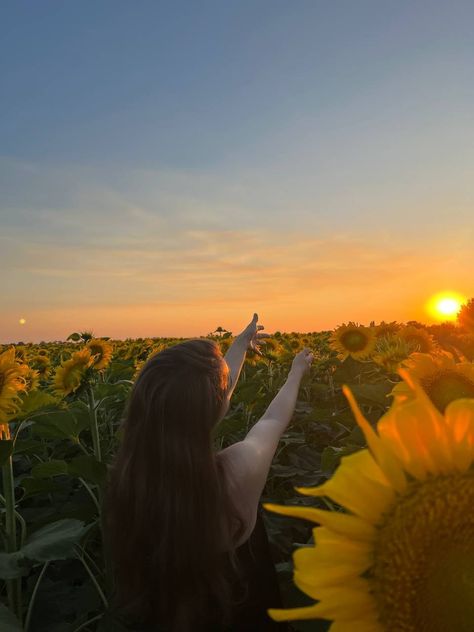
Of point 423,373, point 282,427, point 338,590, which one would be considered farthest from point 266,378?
point 338,590

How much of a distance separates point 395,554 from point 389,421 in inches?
8.7

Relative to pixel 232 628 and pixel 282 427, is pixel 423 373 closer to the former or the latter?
pixel 282 427

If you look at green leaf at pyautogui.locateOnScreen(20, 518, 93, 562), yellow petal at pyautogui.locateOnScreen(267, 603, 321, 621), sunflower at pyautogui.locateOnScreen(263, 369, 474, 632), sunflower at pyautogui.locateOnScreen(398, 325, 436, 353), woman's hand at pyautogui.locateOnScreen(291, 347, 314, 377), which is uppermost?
sunflower at pyautogui.locateOnScreen(398, 325, 436, 353)

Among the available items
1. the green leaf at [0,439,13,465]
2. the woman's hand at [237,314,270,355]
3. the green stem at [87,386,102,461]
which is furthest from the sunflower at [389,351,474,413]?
the woman's hand at [237,314,270,355]

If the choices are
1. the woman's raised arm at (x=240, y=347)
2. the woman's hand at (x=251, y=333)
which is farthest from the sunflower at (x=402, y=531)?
the woman's hand at (x=251, y=333)

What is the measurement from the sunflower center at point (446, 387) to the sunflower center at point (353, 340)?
526 cm

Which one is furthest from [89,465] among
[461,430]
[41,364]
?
[41,364]

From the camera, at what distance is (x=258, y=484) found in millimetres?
2824

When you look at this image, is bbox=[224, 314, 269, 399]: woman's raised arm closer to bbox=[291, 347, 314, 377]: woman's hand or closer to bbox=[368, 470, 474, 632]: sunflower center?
bbox=[291, 347, 314, 377]: woman's hand

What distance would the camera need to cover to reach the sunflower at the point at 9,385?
122 inches

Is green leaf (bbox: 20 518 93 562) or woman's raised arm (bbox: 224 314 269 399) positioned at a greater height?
woman's raised arm (bbox: 224 314 269 399)

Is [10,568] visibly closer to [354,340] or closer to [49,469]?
[49,469]

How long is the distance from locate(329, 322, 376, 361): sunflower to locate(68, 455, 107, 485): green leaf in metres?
4.59

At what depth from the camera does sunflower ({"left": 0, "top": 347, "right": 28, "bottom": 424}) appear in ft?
10.1
